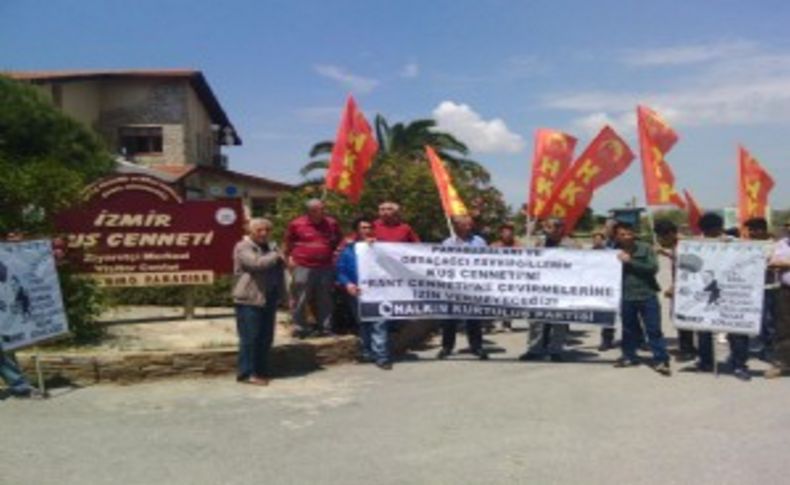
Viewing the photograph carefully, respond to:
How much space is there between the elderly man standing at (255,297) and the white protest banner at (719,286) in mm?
4370

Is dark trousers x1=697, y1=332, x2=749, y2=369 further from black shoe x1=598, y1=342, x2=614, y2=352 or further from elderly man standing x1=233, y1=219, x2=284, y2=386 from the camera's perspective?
elderly man standing x1=233, y1=219, x2=284, y2=386

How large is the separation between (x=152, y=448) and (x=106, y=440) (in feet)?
1.55

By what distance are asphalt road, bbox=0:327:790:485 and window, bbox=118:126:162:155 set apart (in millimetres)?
33521

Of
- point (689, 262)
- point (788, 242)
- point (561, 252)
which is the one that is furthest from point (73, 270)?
point (788, 242)

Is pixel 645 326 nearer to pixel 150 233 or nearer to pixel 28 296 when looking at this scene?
pixel 28 296

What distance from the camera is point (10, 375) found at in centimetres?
810

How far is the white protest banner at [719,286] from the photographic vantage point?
942 cm

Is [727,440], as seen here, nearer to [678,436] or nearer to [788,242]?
[678,436]

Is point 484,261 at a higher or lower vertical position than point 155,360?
higher

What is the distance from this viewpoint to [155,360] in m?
8.94

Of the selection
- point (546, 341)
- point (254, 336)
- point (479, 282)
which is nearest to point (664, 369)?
point (546, 341)

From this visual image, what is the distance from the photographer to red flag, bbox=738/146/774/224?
12977mm

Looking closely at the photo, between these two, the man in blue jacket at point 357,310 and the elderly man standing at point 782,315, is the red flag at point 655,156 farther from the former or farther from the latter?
the man in blue jacket at point 357,310

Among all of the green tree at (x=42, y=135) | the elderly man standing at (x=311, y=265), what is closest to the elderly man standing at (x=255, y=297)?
the elderly man standing at (x=311, y=265)
